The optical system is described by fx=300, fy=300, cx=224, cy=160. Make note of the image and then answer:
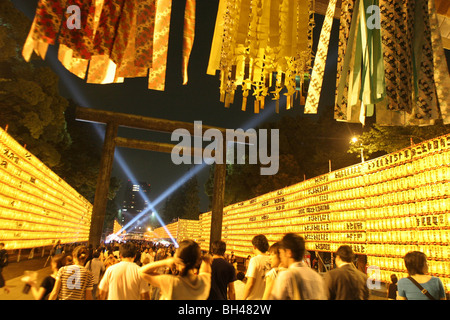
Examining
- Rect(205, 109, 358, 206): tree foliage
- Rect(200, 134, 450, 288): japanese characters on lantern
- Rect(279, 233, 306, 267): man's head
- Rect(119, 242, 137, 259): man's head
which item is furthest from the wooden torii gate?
Rect(279, 233, 306, 267): man's head

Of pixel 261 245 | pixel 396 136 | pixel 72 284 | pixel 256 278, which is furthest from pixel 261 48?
pixel 396 136

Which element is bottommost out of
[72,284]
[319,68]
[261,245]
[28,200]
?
[72,284]

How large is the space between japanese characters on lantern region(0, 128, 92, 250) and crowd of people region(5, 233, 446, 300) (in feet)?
21.9

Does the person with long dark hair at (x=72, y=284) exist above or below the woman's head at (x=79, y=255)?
below

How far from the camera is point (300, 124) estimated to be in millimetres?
23719

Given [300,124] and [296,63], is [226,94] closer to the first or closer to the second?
[296,63]

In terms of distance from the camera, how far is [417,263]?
10.4 ft

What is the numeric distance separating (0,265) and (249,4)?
7.71 meters

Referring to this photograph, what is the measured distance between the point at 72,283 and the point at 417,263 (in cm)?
385

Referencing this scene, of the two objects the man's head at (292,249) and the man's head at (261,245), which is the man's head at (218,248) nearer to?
the man's head at (261,245)

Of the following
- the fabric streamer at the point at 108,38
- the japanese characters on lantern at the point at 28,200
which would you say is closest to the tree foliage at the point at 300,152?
the japanese characters on lantern at the point at 28,200

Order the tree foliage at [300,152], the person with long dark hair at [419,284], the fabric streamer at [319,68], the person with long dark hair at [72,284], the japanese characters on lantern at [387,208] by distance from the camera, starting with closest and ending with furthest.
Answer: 1. the person with long dark hair at [419,284]
2. the person with long dark hair at [72,284]
3. the fabric streamer at [319,68]
4. the japanese characters on lantern at [387,208]
5. the tree foliage at [300,152]

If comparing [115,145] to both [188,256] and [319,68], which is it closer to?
[319,68]

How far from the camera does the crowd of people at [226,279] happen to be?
2.42 meters
